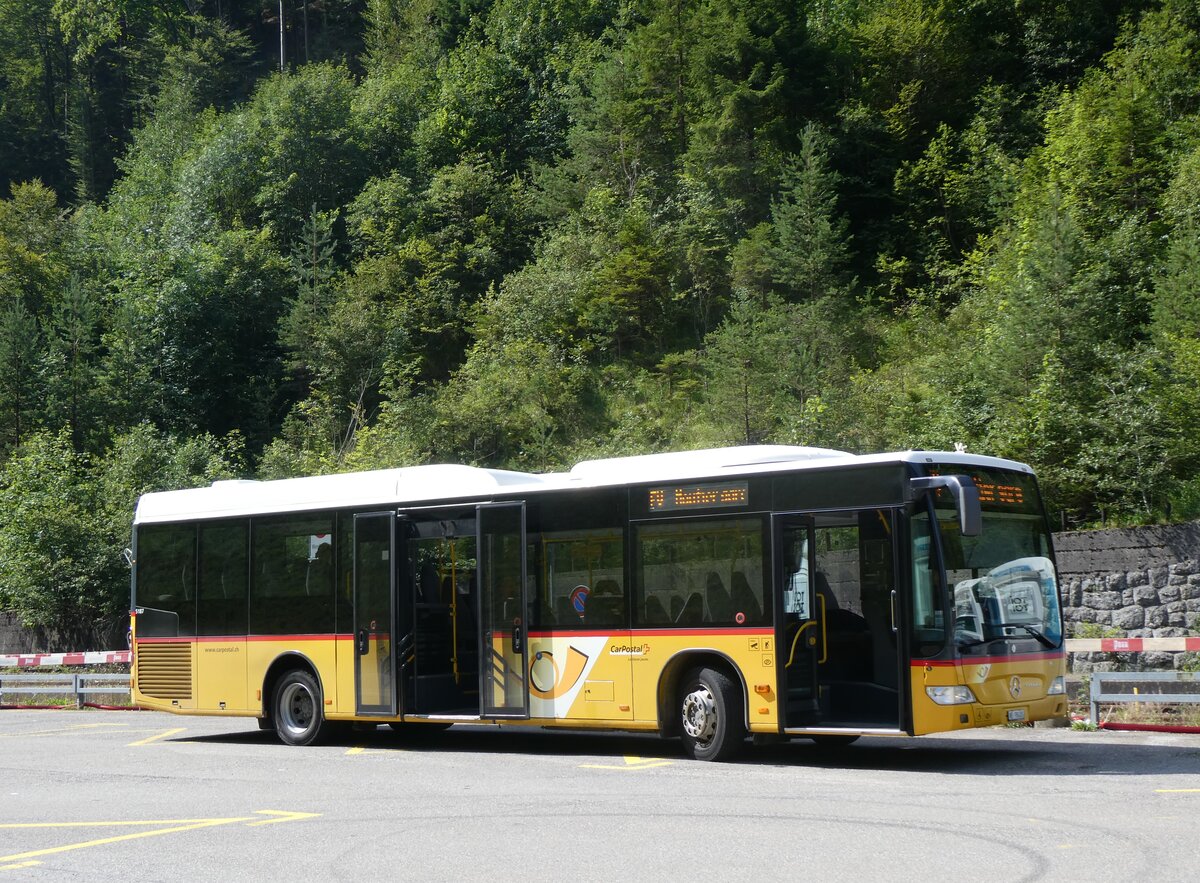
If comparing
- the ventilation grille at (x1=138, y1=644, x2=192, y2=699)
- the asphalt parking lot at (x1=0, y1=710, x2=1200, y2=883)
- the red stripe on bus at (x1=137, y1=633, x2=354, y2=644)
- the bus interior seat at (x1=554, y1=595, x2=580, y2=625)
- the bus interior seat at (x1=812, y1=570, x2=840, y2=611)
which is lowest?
the asphalt parking lot at (x1=0, y1=710, x2=1200, y2=883)

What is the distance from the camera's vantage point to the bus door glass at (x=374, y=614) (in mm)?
15953

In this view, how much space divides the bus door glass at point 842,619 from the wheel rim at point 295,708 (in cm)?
693

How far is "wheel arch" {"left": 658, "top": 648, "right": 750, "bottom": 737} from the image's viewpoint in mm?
13570

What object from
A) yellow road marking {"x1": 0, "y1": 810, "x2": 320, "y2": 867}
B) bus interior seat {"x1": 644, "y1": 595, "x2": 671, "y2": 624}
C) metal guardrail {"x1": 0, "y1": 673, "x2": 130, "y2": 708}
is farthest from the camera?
metal guardrail {"x1": 0, "y1": 673, "x2": 130, "y2": 708}

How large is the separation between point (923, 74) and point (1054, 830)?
48.0 metres

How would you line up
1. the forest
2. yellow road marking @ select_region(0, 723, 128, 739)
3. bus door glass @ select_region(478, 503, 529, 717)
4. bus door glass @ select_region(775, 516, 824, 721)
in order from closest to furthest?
1. bus door glass @ select_region(775, 516, 824, 721)
2. bus door glass @ select_region(478, 503, 529, 717)
3. yellow road marking @ select_region(0, 723, 128, 739)
4. the forest

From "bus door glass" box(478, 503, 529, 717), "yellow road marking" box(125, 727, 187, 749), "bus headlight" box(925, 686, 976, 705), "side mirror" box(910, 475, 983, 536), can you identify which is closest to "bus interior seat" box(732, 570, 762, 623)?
"bus headlight" box(925, 686, 976, 705)

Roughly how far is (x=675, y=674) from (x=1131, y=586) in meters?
10.2

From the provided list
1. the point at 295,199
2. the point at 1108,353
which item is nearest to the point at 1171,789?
the point at 1108,353

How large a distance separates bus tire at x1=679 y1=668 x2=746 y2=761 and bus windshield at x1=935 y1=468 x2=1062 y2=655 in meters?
2.48

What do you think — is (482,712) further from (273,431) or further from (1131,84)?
(273,431)

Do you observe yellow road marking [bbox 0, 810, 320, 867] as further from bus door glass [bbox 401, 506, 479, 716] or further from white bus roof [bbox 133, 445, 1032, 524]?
white bus roof [bbox 133, 445, 1032, 524]

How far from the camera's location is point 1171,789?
1060cm

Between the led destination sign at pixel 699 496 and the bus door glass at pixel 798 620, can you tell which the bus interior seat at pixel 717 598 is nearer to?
the bus door glass at pixel 798 620
